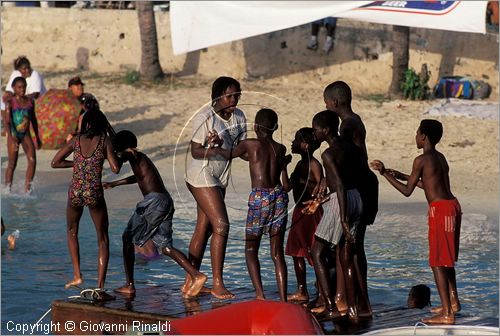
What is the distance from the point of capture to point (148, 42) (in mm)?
21328

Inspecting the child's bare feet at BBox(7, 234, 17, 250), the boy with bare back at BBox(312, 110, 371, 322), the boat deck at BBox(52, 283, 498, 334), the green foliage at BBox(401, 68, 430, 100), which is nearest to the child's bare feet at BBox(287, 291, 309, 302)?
the boat deck at BBox(52, 283, 498, 334)

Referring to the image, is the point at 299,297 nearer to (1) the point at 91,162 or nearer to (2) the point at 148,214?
(2) the point at 148,214

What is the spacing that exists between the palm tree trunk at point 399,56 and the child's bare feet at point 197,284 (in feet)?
36.1

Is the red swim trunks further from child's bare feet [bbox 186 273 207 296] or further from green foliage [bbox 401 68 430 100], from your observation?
green foliage [bbox 401 68 430 100]

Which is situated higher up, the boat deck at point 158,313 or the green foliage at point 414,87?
the green foliage at point 414,87

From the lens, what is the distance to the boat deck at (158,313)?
28.8 feet

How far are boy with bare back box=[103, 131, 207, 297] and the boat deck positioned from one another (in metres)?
0.29

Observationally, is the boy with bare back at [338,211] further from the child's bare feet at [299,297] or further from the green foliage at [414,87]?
the green foliage at [414,87]

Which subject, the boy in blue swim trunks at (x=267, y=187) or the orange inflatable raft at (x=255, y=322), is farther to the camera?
the boy in blue swim trunks at (x=267, y=187)

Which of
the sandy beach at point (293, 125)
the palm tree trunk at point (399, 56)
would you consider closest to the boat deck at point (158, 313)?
the sandy beach at point (293, 125)

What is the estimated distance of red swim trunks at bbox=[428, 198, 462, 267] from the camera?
28.9ft

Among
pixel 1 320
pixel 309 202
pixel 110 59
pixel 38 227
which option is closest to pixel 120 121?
pixel 110 59

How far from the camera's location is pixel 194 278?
31.1ft

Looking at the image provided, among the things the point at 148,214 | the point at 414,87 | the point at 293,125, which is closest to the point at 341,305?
the point at 148,214
